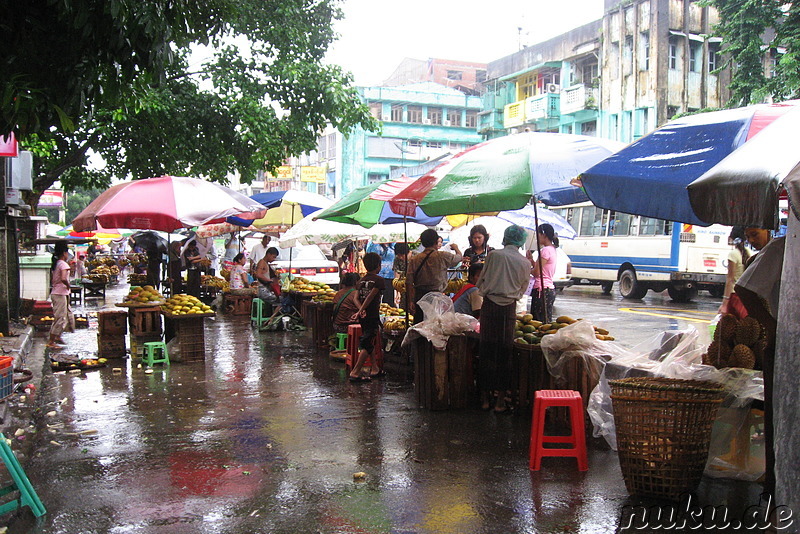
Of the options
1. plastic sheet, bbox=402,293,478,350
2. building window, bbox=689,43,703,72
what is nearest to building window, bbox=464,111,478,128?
building window, bbox=689,43,703,72

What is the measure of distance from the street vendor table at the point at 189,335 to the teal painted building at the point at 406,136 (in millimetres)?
43315

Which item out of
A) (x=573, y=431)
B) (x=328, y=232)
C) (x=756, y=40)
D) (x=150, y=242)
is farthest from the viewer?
(x=756, y=40)

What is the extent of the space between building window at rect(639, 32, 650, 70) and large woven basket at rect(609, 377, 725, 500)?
33.1 m

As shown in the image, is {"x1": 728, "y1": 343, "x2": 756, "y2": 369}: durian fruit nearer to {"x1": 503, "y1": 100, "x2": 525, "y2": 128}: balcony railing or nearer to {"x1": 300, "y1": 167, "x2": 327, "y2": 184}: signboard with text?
{"x1": 503, "y1": 100, "x2": 525, "y2": 128}: balcony railing

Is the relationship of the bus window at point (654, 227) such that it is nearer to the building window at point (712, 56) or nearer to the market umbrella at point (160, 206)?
the market umbrella at point (160, 206)

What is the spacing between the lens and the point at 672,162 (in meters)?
5.90

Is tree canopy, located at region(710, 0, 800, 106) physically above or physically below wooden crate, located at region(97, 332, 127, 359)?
above

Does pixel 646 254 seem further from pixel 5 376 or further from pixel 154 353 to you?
pixel 5 376

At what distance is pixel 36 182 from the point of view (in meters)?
16.8

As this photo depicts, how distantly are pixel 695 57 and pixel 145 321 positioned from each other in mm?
31995

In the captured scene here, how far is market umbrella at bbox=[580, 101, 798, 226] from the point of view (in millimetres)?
5562

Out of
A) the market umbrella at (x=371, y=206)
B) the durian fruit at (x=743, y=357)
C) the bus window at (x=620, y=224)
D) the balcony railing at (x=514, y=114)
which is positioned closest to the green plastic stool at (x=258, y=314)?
the market umbrella at (x=371, y=206)

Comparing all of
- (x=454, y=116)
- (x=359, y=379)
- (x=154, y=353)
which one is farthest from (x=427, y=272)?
(x=454, y=116)

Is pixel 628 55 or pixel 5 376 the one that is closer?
pixel 5 376
